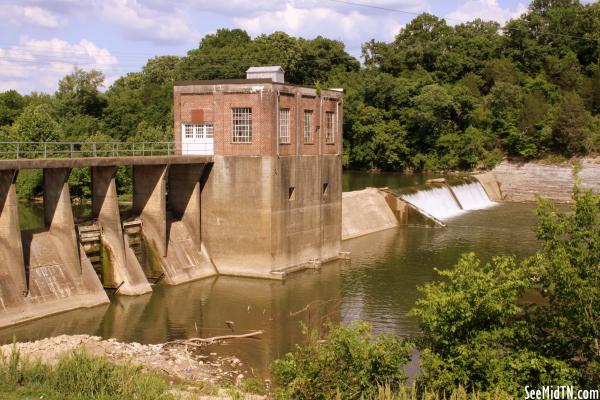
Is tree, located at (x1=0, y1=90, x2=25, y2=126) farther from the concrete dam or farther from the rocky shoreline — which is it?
the rocky shoreline

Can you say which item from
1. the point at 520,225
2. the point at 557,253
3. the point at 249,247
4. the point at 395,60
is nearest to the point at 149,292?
the point at 249,247

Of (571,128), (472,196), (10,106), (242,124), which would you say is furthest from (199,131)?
(10,106)

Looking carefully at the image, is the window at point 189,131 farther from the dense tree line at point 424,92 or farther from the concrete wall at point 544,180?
the concrete wall at point 544,180

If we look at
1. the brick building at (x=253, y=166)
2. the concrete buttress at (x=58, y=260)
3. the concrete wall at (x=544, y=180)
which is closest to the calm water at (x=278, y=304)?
the concrete buttress at (x=58, y=260)

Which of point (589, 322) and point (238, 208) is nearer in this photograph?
point (589, 322)

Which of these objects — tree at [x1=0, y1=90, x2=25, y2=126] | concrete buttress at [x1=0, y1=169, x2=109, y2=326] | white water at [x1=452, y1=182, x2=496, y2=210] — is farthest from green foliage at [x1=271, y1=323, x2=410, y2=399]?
tree at [x1=0, y1=90, x2=25, y2=126]

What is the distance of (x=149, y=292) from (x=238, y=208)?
19.7 feet

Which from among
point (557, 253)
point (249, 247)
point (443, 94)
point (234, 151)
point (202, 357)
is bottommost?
point (202, 357)

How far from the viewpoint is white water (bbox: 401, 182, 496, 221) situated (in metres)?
53.9

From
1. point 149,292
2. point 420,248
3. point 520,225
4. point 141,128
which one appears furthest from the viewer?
point 141,128

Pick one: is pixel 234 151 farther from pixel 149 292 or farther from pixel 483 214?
pixel 483 214

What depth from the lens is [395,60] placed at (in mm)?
99188

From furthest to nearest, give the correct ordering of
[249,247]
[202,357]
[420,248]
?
1. [420,248]
2. [249,247]
3. [202,357]

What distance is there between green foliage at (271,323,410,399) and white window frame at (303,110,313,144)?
792 inches
